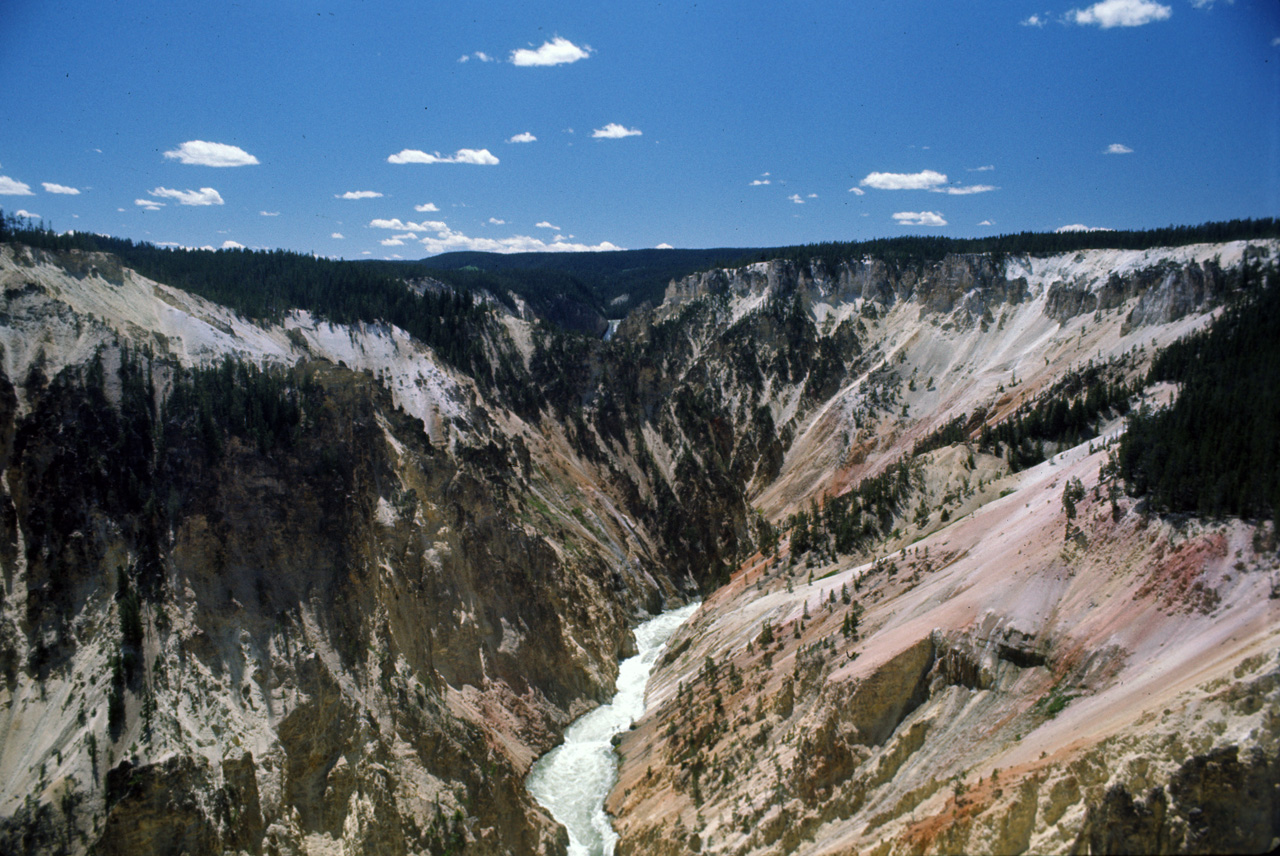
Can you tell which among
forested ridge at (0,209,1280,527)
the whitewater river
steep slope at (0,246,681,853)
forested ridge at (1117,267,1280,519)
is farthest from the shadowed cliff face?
forested ridge at (1117,267,1280,519)

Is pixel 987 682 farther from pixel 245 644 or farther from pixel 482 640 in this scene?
pixel 245 644

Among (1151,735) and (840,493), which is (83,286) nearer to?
(1151,735)

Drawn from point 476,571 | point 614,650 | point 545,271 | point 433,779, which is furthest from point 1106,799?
point 545,271

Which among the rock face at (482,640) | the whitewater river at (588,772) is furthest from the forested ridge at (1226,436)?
the whitewater river at (588,772)

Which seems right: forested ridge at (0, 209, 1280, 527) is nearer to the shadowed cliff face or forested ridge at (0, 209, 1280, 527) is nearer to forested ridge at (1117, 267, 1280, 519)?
forested ridge at (1117, 267, 1280, 519)

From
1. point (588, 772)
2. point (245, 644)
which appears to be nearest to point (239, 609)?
point (245, 644)

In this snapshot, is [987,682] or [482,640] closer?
[987,682]
